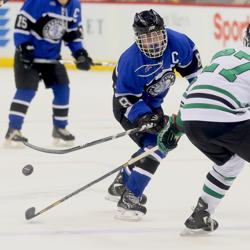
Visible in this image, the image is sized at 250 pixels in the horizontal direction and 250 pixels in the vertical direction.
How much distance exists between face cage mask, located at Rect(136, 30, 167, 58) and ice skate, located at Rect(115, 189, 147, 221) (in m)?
0.55

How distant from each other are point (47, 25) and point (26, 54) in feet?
0.68

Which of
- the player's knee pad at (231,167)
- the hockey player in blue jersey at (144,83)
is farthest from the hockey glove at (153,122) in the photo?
the player's knee pad at (231,167)

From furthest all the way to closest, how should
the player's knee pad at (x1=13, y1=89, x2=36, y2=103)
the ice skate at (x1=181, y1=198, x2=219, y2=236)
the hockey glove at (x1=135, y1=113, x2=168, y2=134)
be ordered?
1. the player's knee pad at (x1=13, y1=89, x2=36, y2=103)
2. the hockey glove at (x1=135, y1=113, x2=168, y2=134)
3. the ice skate at (x1=181, y1=198, x2=219, y2=236)

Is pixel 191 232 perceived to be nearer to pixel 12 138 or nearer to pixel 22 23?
pixel 12 138

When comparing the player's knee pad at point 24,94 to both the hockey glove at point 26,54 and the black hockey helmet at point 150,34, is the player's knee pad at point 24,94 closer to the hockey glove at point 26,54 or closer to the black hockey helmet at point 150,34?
the hockey glove at point 26,54

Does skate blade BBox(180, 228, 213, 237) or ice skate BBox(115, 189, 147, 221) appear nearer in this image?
skate blade BBox(180, 228, 213, 237)

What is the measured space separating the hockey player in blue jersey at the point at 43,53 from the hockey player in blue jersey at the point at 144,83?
63.0 inches

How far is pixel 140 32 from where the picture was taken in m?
3.60

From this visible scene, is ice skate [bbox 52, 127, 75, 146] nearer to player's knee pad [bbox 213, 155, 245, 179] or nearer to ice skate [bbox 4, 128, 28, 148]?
ice skate [bbox 4, 128, 28, 148]

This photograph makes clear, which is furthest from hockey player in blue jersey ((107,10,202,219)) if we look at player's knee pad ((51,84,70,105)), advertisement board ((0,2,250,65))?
advertisement board ((0,2,250,65))

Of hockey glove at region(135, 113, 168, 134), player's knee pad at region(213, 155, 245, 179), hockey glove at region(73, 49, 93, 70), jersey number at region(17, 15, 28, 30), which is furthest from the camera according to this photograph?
hockey glove at region(73, 49, 93, 70)

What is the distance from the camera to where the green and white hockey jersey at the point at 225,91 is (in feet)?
9.75

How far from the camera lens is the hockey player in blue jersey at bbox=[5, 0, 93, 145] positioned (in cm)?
521

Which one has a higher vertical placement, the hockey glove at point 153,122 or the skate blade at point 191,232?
the hockey glove at point 153,122
